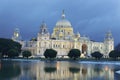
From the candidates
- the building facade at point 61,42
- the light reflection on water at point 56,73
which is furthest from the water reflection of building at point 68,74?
the building facade at point 61,42

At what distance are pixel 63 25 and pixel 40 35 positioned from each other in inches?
529

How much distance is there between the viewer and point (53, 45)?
180 metres

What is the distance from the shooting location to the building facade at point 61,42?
585 feet

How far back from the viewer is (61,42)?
181375 mm

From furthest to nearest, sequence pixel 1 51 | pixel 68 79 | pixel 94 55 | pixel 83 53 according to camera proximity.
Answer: pixel 83 53
pixel 94 55
pixel 1 51
pixel 68 79

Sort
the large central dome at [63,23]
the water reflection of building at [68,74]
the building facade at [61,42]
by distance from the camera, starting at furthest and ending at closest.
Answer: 1. the large central dome at [63,23]
2. the building facade at [61,42]
3. the water reflection of building at [68,74]

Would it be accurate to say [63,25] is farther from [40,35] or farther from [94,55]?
[94,55]

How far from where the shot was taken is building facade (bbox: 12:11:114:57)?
178 metres

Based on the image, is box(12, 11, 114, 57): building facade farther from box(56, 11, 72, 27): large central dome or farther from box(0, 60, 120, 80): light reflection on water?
box(0, 60, 120, 80): light reflection on water

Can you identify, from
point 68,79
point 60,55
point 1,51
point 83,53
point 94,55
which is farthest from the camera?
point 83,53

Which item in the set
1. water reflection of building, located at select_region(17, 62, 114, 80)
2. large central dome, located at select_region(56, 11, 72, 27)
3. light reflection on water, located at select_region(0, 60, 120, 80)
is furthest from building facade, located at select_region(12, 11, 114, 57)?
water reflection of building, located at select_region(17, 62, 114, 80)

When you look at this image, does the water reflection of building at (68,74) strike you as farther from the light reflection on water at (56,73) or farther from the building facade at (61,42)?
the building facade at (61,42)

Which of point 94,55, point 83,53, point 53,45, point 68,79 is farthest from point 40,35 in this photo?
point 68,79

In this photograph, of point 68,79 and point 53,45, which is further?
point 53,45
